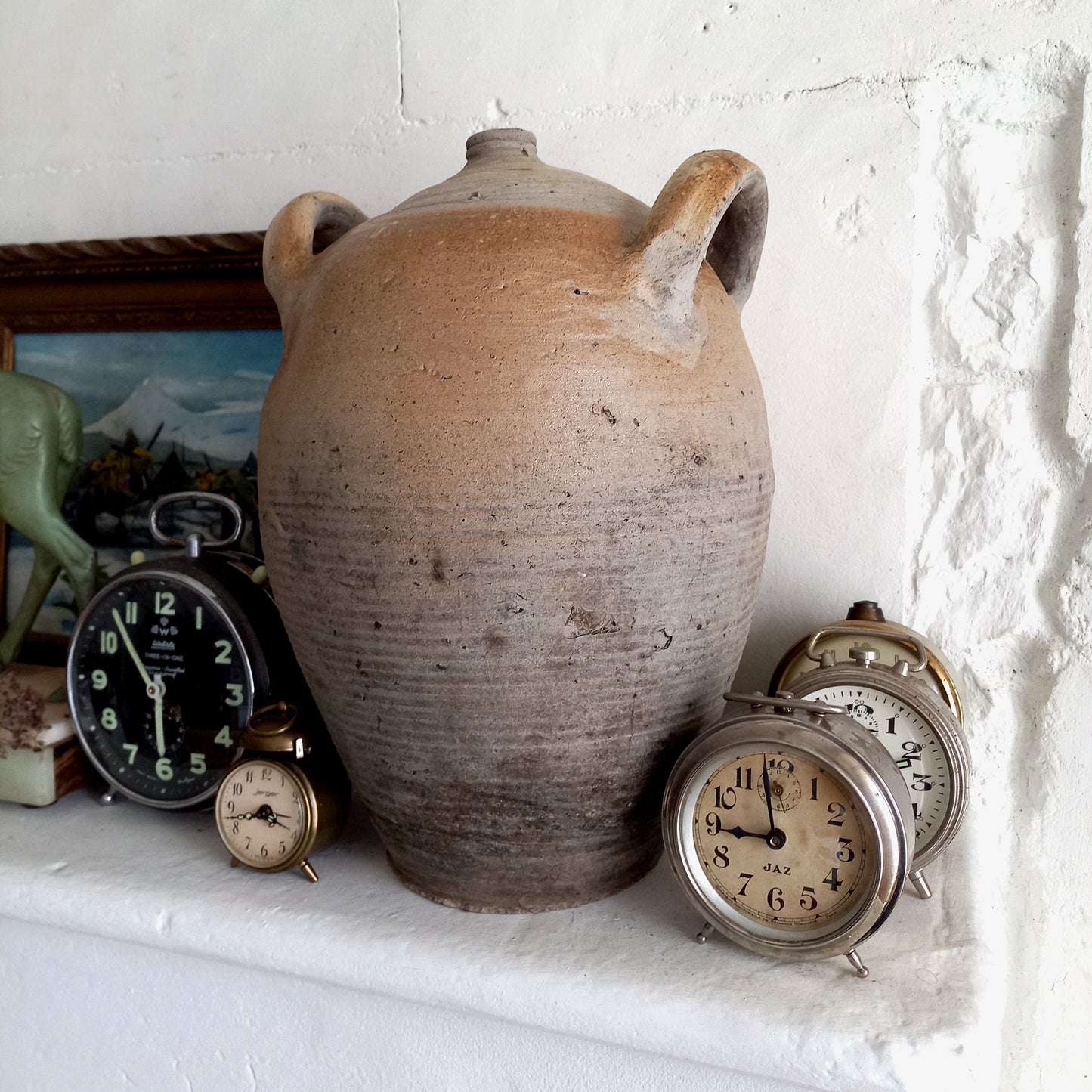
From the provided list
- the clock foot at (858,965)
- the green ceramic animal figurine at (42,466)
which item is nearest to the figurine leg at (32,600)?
the green ceramic animal figurine at (42,466)

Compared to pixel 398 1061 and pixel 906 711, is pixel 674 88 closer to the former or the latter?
pixel 906 711

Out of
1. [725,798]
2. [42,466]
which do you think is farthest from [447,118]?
[725,798]

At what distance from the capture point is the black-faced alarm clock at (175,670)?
3.06 feet

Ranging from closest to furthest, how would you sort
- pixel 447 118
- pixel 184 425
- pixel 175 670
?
pixel 175 670
pixel 447 118
pixel 184 425

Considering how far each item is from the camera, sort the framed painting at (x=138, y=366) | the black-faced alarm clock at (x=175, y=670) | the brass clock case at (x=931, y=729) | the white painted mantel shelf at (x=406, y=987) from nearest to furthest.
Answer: the white painted mantel shelf at (x=406, y=987) < the brass clock case at (x=931, y=729) < the black-faced alarm clock at (x=175, y=670) < the framed painting at (x=138, y=366)

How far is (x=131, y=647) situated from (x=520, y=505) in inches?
21.3

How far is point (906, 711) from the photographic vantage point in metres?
0.81

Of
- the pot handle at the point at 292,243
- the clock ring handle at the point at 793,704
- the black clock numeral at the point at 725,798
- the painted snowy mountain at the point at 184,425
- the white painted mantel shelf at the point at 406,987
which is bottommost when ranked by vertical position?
the white painted mantel shelf at the point at 406,987

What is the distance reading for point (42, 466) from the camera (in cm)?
105

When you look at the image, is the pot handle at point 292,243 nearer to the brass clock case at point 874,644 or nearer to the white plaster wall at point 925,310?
the white plaster wall at point 925,310

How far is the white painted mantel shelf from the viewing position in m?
0.65

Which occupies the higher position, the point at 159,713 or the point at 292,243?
the point at 292,243

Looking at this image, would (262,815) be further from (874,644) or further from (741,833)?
(874,644)

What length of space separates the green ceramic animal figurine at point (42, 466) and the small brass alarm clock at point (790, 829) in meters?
0.76
